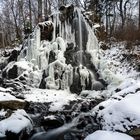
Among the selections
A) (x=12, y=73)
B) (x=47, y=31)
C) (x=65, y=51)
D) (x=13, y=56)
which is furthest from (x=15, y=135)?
(x=13, y=56)

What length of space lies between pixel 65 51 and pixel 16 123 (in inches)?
349

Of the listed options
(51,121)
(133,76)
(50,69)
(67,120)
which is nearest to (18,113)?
(51,121)

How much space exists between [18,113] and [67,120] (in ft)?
6.04

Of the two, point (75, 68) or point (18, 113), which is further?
point (75, 68)

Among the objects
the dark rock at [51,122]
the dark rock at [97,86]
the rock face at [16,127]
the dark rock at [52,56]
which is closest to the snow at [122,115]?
the dark rock at [51,122]

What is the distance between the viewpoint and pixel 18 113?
9.80 m

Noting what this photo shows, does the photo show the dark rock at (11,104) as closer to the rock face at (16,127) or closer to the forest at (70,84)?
the forest at (70,84)

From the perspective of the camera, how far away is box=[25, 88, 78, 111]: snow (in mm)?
12477

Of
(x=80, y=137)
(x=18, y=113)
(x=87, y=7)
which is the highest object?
(x=87, y=7)

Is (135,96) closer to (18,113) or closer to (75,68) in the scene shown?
(18,113)

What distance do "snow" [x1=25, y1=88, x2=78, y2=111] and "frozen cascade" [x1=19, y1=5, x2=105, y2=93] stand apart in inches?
28.6

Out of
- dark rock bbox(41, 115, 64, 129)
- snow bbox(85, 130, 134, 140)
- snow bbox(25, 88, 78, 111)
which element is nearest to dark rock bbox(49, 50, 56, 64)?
snow bbox(25, 88, 78, 111)

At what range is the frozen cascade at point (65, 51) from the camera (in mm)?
15812

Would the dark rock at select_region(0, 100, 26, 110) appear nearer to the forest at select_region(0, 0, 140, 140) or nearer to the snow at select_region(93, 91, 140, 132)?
the forest at select_region(0, 0, 140, 140)
